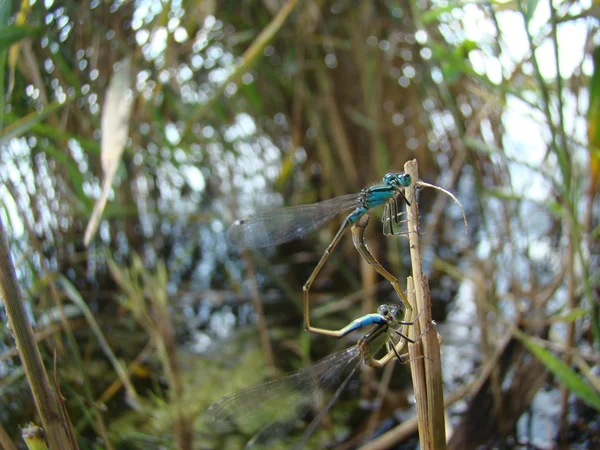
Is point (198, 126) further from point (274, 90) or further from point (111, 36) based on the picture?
point (111, 36)

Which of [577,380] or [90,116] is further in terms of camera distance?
[90,116]

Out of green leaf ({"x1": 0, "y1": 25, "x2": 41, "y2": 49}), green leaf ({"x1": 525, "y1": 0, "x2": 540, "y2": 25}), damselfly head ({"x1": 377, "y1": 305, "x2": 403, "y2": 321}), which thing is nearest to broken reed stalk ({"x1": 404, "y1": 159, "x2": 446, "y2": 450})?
damselfly head ({"x1": 377, "y1": 305, "x2": 403, "y2": 321})

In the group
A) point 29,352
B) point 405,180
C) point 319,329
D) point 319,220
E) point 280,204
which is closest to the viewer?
point 29,352

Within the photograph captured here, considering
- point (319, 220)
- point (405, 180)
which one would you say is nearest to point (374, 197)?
point (405, 180)

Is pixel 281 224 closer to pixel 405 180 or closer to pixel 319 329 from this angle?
pixel 319 329

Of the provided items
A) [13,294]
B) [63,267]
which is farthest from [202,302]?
[13,294]

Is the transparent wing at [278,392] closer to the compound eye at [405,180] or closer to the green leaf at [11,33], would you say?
the compound eye at [405,180]

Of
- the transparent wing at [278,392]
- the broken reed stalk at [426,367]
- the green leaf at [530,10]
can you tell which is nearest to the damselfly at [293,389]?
the transparent wing at [278,392]
